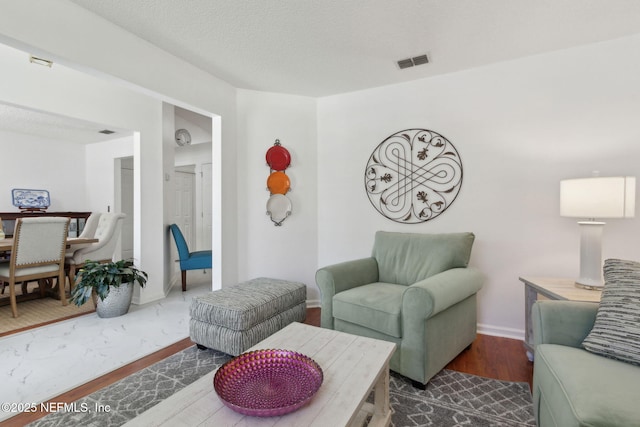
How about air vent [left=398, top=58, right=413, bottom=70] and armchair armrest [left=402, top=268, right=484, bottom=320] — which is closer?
armchair armrest [left=402, top=268, right=484, bottom=320]

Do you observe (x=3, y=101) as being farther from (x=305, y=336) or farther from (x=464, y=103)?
A: (x=464, y=103)

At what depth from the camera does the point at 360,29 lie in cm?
211

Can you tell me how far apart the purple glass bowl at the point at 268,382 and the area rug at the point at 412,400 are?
2.26 ft

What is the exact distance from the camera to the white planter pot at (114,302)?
2.97 m

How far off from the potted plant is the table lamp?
365cm

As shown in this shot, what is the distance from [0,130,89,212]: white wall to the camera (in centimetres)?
479

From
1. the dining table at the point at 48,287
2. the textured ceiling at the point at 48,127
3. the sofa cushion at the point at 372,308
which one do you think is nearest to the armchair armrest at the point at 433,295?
the sofa cushion at the point at 372,308

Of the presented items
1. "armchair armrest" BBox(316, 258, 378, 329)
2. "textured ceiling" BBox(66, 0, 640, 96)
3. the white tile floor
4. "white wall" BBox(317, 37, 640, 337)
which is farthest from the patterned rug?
"white wall" BBox(317, 37, 640, 337)

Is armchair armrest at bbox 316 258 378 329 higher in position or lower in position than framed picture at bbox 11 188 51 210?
lower

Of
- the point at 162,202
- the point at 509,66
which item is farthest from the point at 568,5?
the point at 162,202

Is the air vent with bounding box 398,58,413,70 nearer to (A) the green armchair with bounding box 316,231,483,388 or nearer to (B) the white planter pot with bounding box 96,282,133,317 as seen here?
(A) the green armchair with bounding box 316,231,483,388

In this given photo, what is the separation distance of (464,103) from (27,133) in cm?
644

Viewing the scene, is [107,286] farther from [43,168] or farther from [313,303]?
[43,168]

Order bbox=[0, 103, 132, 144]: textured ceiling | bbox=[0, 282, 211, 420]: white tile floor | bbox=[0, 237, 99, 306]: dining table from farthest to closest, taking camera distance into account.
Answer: bbox=[0, 103, 132, 144]: textured ceiling → bbox=[0, 237, 99, 306]: dining table → bbox=[0, 282, 211, 420]: white tile floor
